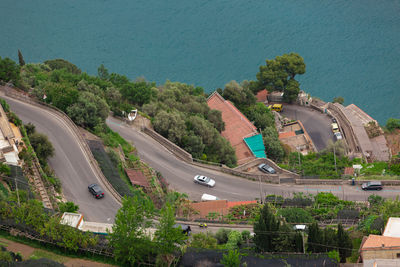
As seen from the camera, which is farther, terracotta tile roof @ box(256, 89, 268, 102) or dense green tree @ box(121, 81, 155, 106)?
terracotta tile roof @ box(256, 89, 268, 102)

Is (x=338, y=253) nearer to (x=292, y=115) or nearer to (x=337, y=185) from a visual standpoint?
(x=337, y=185)

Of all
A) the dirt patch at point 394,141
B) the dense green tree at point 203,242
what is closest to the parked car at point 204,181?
the dense green tree at point 203,242

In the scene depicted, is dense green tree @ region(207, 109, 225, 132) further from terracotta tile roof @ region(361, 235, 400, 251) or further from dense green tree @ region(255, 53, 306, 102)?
terracotta tile roof @ region(361, 235, 400, 251)

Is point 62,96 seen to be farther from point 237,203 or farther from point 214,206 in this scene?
point 237,203

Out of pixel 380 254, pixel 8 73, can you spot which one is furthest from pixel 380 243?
pixel 8 73

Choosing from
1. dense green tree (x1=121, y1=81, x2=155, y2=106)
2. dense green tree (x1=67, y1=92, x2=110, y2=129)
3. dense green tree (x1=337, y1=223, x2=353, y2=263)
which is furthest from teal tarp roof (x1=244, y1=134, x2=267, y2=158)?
dense green tree (x1=337, y1=223, x2=353, y2=263)

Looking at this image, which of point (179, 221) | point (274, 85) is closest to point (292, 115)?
point (274, 85)
